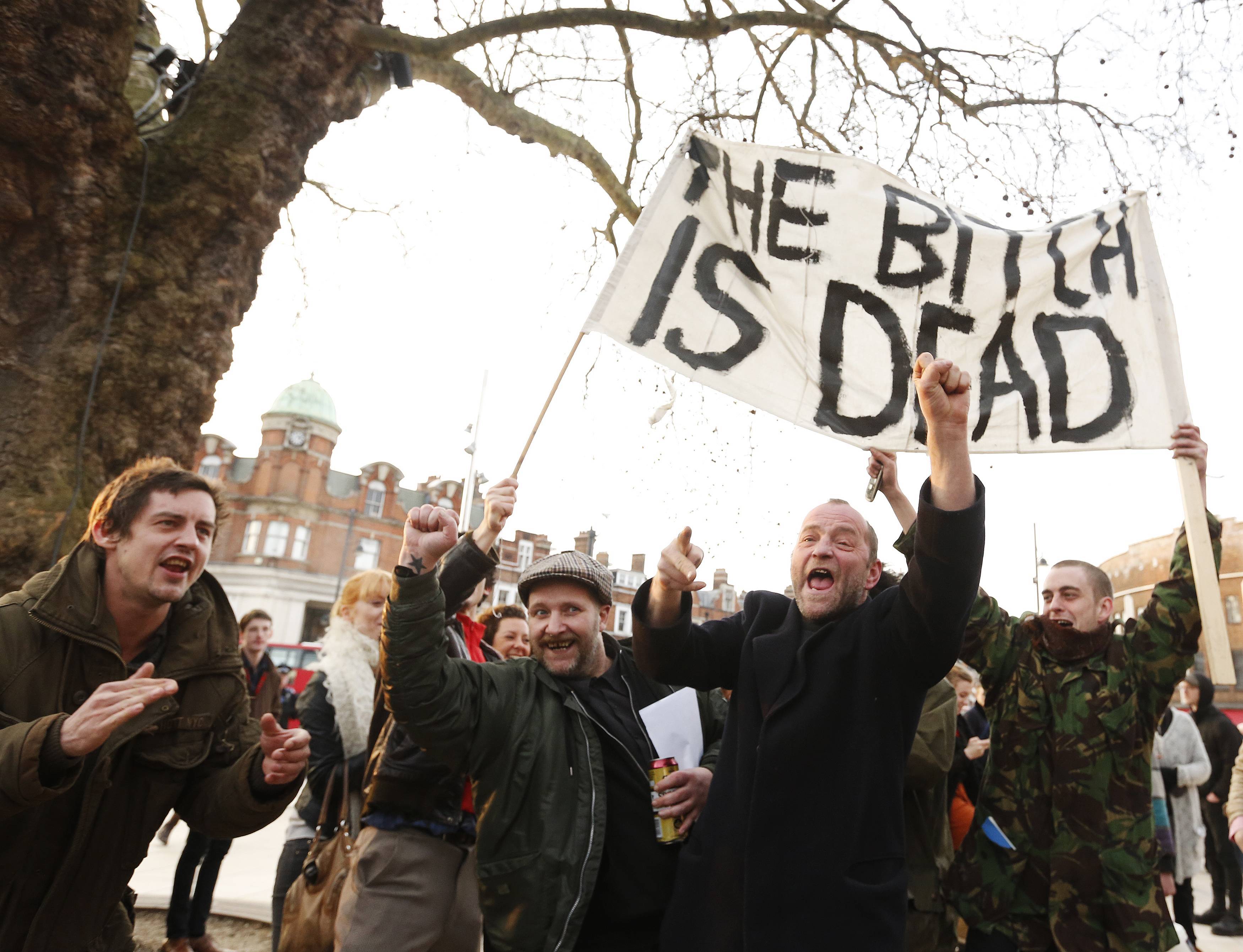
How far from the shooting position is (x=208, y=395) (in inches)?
168

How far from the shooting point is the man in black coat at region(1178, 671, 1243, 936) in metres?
6.55

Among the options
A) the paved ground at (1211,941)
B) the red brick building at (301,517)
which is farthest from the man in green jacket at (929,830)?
the red brick building at (301,517)

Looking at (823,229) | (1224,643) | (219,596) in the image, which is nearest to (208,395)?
(219,596)

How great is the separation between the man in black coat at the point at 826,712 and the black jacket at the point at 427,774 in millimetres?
901

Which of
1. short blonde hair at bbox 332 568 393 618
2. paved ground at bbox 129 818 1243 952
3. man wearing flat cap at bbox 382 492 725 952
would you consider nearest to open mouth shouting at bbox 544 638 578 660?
man wearing flat cap at bbox 382 492 725 952

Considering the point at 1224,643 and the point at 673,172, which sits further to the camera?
the point at 673,172

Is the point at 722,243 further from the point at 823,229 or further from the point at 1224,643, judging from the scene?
the point at 1224,643

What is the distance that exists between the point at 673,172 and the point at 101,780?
2.94m

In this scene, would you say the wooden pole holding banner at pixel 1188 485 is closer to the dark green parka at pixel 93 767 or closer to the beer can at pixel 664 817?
the beer can at pixel 664 817

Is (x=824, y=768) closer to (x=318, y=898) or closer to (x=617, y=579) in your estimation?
(x=318, y=898)

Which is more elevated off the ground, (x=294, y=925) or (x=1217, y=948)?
(x=294, y=925)

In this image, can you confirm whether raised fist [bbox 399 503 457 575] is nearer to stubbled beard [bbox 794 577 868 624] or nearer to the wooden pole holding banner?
stubbled beard [bbox 794 577 868 624]

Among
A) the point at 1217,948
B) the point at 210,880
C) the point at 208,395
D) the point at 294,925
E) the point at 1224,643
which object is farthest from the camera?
the point at 1217,948

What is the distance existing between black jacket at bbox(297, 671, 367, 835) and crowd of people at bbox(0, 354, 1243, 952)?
28cm
